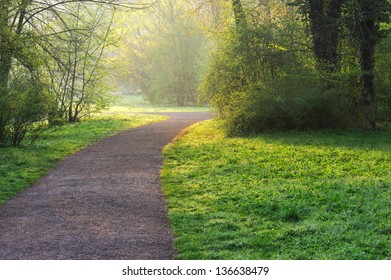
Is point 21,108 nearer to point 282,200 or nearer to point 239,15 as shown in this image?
point 239,15

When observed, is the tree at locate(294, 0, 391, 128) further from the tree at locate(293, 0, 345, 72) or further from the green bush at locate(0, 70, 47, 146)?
the green bush at locate(0, 70, 47, 146)

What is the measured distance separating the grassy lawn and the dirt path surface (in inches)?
12.4

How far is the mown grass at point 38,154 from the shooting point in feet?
34.0

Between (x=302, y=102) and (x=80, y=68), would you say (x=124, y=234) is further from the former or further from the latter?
(x=80, y=68)

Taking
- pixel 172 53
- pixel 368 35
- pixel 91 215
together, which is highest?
pixel 172 53

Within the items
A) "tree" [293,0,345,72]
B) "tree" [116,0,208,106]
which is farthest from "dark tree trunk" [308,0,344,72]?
"tree" [116,0,208,106]

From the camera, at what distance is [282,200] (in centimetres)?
802

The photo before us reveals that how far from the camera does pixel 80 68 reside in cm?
2658

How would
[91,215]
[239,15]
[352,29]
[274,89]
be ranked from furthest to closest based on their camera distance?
[239,15] → [274,89] → [352,29] → [91,215]

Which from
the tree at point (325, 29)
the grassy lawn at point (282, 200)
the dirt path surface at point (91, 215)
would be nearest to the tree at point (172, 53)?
the tree at point (325, 29)

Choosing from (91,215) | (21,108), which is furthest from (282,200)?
(21,108)

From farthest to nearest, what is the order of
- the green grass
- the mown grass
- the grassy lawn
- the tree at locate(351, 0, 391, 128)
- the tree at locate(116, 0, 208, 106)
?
the tree at locate(116, 0, 208, 106)
the green grass
the tree at locate(351, 0, 391, 128)
the mown grass
the grassy lawn

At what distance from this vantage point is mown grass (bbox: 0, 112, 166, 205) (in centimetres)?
1037

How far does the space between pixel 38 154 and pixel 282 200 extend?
8.12 meters
